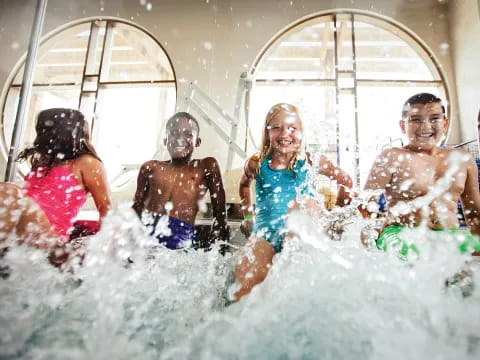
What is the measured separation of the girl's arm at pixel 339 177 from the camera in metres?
1.49

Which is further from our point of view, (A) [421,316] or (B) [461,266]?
(B) [461,266]

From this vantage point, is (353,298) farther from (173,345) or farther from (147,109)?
(147,109)

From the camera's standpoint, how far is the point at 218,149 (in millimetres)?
4090

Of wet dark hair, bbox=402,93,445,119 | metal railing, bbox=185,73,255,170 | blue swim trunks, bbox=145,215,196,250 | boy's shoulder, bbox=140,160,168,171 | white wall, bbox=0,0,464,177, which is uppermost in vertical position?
white wall, bbox=0,0,464,177

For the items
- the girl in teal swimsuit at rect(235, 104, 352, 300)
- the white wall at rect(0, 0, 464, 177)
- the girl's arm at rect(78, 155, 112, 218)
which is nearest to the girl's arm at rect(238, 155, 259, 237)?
the girl in teal swimsuit at rect(235, 104, 352, 300)

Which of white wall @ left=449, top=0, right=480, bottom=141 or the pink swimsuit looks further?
white wall @ left=449, top=0, right=480, bottom=141

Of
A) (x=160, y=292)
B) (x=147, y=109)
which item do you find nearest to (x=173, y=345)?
(x=160, y=292)

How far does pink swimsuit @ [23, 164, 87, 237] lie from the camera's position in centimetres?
136

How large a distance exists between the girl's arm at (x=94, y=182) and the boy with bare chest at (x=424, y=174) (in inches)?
52.2

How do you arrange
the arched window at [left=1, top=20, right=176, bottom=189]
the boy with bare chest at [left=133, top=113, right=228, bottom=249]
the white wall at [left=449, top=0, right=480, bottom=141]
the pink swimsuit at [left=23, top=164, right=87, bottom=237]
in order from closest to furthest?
the pink swimsuit at [left=23, top=164, right=87, bottom=237]
the boy with bare chest at [left=133, top=113, right=228, bottom=249]
the white wall at [left=449, top=0, right=480, bottom=141]
the arched window at [left=1, top=20, right=176, bottom=189]

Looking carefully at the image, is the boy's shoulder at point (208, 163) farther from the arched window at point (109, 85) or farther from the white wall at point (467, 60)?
the white wall at point (467, 60)

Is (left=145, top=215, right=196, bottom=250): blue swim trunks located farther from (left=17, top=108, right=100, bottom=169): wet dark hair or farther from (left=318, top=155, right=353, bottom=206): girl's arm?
(left=318, top=155, right=353, bottom=206): girl's arm

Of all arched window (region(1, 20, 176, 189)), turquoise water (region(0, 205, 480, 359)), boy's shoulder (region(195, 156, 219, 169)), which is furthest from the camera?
arched window (region(1, 20, 176, 189))

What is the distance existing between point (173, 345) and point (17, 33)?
244 inches
